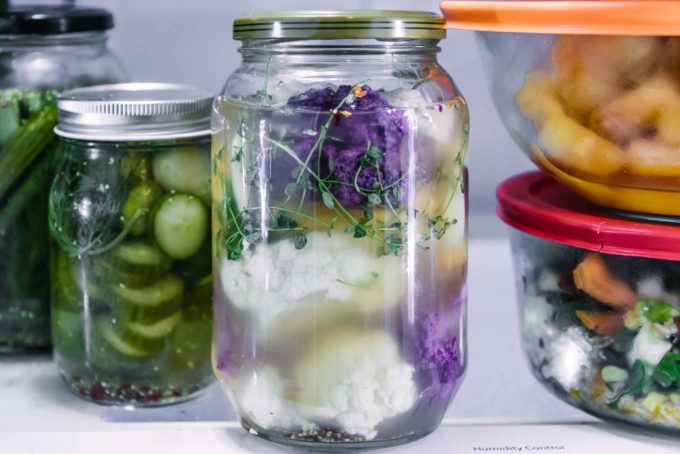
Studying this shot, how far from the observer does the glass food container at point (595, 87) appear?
598mm

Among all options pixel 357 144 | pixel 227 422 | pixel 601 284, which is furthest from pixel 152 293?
pixel 601 284

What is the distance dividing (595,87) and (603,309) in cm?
16

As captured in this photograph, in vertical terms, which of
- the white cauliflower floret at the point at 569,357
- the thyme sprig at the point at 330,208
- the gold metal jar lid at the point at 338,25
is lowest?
the white cauliflower floret at the point at 569,357

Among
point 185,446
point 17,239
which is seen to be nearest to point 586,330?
point 185,446

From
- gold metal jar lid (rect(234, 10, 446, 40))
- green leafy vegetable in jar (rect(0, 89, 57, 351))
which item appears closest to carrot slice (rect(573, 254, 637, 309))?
gold metal jar lid (rect(234, 10, 446, 40))

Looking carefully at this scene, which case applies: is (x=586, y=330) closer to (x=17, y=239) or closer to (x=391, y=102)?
(x=391, y=102)

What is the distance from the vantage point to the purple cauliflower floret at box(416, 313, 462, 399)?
0.64 metres

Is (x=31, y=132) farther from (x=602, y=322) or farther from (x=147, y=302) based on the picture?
(x=602, y=322)

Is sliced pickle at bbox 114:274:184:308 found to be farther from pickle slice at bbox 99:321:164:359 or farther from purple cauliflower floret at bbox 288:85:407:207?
purple cauliflower floret at bbox 288:85:407:207

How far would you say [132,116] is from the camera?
27.8 inches

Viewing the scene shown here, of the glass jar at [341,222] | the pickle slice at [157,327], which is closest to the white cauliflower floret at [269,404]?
the glass jar at [341,222]

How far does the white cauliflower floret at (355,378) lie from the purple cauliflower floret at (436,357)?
0.06ft

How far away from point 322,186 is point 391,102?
7 cm

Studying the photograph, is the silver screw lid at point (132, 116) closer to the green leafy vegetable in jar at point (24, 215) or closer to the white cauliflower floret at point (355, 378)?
the green leafy vegetable in jar at point (24, 215)
